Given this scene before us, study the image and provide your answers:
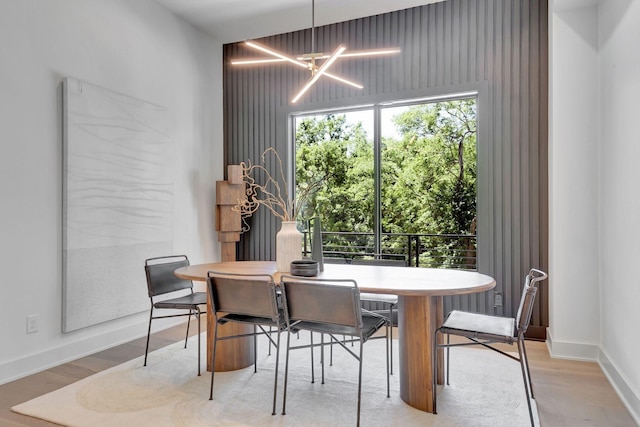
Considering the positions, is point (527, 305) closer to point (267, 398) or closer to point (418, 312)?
point (418, 312)

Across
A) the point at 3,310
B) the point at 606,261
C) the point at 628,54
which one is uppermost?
the point at 628,54

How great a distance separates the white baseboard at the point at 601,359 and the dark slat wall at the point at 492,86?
41 cm

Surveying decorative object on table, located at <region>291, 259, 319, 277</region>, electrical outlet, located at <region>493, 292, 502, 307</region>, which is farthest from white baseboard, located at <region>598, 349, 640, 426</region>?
decorative object on table, located at <region>291, 259, 319, 277</region>

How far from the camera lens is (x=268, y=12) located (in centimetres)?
401

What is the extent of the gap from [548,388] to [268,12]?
12.8 feet

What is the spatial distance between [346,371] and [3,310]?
7.57 feet

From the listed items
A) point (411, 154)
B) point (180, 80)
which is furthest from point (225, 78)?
point (411, 154)

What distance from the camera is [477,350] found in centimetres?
324

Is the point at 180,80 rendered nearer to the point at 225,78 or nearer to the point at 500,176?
the point at 225,78

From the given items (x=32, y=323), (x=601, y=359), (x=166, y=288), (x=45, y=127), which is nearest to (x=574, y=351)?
(x=601, y=359)

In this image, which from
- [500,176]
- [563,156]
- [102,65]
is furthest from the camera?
[500,176]

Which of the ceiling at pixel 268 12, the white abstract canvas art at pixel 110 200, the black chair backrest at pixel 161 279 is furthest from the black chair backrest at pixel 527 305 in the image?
the white abstract canvas art at pixel 110 200

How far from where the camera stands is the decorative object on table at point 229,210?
175 inches

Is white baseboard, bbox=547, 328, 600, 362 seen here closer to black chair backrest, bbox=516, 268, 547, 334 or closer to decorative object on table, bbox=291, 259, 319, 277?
black chair backrest, bbox=516, 268, 547, 334
